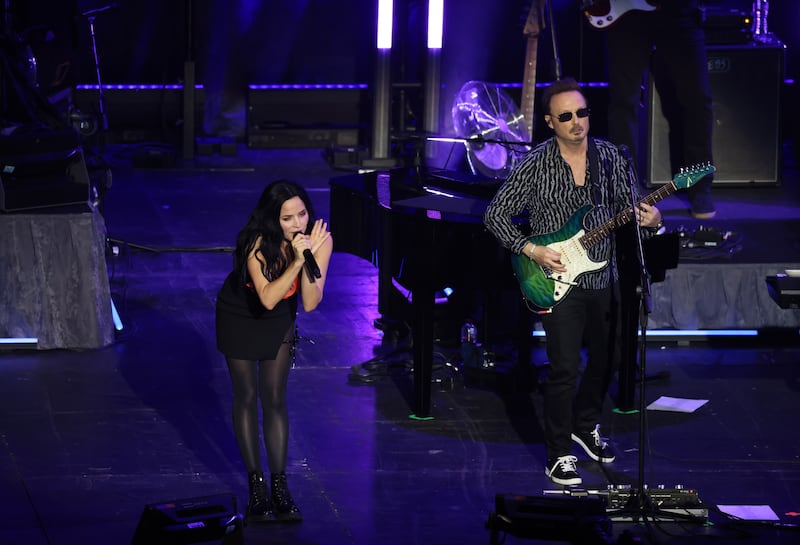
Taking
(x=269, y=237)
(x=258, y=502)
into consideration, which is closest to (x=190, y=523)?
(x=258, y=502)

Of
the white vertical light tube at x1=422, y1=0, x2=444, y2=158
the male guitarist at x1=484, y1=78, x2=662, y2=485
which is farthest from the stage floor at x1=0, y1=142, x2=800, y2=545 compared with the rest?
the white vertical light tube at x1=422, y1=0, x2=444, y2=158

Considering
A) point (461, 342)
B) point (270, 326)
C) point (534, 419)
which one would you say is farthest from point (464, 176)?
point (270, 326)

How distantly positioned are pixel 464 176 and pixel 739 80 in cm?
460

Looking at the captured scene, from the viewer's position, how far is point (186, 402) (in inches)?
285

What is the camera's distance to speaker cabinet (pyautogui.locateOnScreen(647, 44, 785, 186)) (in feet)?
37.8

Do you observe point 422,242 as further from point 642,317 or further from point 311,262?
point 642,317

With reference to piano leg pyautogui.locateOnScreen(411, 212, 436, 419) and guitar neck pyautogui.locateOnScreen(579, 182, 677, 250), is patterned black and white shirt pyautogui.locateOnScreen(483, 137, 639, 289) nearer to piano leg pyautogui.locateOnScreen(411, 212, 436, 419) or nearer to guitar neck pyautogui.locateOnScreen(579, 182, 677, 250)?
guitar neck pyautogui.locateOnScreen(579, 182, 677, 250)

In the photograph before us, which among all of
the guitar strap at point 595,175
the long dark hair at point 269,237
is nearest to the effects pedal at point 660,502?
the guitar strap at point 595,175

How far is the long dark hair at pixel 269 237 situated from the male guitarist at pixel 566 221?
1.07 meters

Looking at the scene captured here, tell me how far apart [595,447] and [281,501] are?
1635 mm

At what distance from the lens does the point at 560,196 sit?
5.99 metres

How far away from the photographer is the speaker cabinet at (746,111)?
11508 millimetres

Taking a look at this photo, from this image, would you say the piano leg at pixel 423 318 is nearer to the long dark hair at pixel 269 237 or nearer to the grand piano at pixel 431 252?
the grand piano at pixel 431 252

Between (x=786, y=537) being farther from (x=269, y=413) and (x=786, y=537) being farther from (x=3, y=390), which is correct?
(x=3, y=390)
